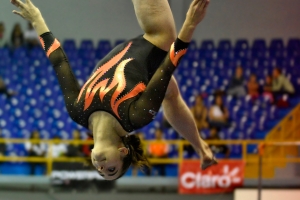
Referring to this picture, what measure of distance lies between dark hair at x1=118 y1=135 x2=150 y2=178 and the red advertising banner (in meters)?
2.83

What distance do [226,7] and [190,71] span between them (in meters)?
1.61

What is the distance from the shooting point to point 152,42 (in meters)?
1.93

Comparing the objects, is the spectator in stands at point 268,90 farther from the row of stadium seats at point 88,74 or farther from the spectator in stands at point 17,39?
the spectator in stands at point 17,39

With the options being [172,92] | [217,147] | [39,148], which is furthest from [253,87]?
[172,92]

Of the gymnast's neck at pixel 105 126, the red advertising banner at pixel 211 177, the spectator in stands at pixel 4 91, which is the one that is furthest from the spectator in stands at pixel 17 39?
the gymnast's neck at pixel 105 126

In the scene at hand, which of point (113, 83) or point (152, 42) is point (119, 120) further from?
point (152, 42)

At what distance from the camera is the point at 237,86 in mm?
5801

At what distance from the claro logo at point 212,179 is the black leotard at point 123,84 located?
2884 millimetres

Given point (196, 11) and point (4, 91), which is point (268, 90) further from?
point (196, 11)

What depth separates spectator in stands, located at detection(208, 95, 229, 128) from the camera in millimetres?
5402

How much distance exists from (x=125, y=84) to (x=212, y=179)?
312cm

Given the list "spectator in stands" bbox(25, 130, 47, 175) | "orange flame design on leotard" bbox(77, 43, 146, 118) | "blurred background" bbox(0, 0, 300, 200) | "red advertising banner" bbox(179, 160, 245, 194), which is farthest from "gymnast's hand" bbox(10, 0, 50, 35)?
"spectator in stands" bbox(25, 130, 47, 175)

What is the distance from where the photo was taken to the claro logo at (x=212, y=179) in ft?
15.2

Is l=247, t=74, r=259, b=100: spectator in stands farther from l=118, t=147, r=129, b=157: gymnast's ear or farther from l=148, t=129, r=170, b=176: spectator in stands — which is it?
l=118, t=147, r=129, b=157: gymnast's ear
